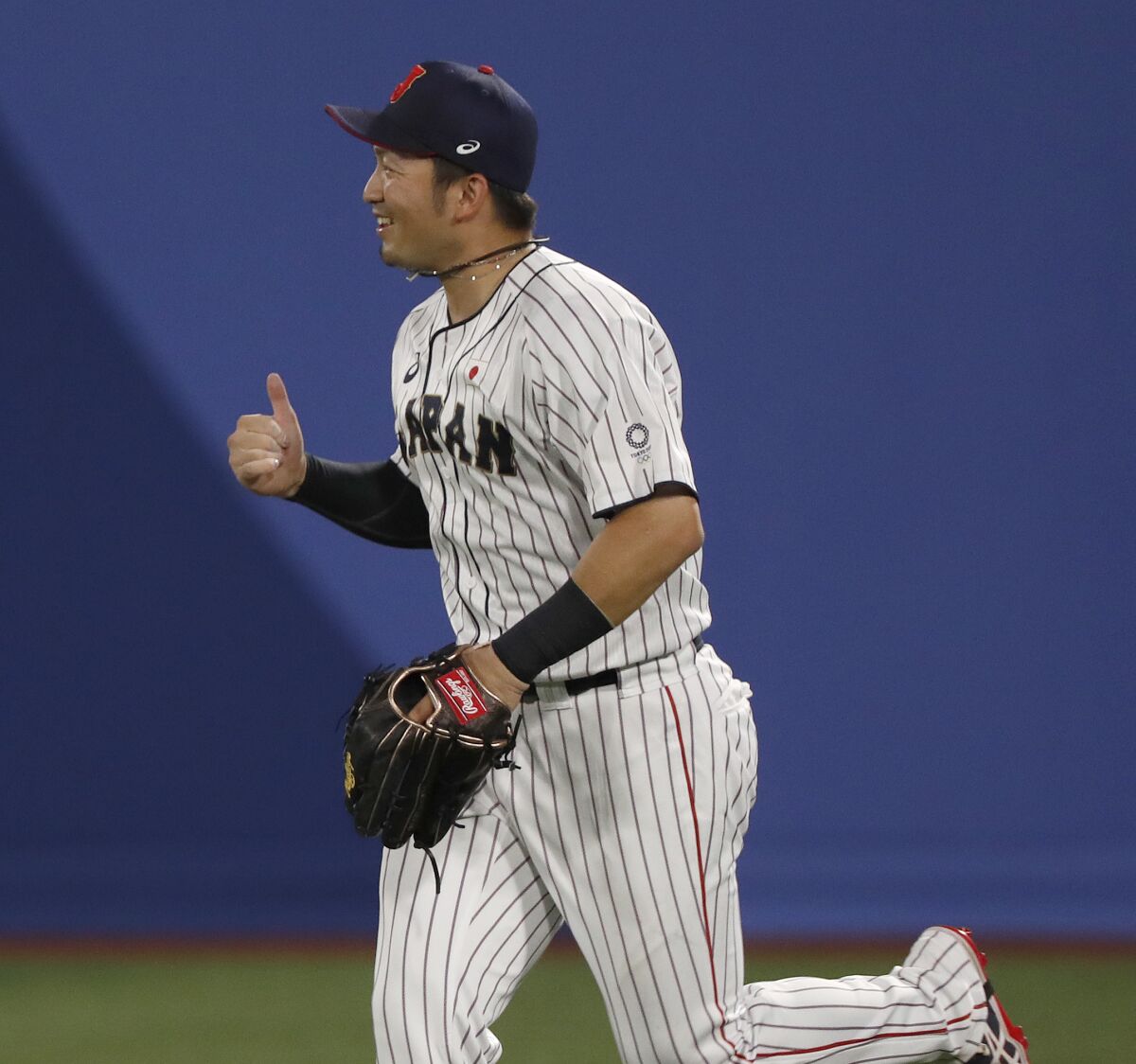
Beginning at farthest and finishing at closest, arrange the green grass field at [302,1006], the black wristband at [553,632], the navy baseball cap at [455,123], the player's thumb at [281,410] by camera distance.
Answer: the green grass field at [302,1006], the player's thumb at [281,410], the navy baseball cap at [455,123], the black wristband at [553,632]

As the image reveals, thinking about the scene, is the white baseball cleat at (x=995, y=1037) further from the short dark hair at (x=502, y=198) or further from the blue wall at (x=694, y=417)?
the blue wall at (x=694, y=417)

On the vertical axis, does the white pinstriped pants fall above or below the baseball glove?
below

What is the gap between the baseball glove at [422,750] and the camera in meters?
2.21

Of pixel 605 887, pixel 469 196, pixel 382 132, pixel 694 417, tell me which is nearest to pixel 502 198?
pixel 469 196

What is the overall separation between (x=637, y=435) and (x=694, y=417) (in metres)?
2.81

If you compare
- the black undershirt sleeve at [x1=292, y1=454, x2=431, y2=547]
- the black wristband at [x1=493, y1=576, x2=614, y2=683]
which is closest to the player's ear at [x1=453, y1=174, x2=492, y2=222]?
the black undershirt sleeve at [x1=292, y1=454, x2=431, y2=547]

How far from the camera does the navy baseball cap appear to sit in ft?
7.98

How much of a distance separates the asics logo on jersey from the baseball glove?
0.91 feet

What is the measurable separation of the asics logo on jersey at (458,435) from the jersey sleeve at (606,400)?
80 mm

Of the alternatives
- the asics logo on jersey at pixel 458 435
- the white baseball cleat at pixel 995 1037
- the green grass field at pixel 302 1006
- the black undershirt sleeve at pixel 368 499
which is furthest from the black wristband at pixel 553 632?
the green grass field at pixel 302 1006

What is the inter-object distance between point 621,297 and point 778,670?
2788 mm

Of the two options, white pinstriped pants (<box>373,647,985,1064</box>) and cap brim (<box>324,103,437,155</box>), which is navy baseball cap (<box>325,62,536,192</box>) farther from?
white pinstriped pants (<box>373,647,985,1064</box>)

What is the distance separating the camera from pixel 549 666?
225 cm

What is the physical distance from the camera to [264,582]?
5.08 meters
